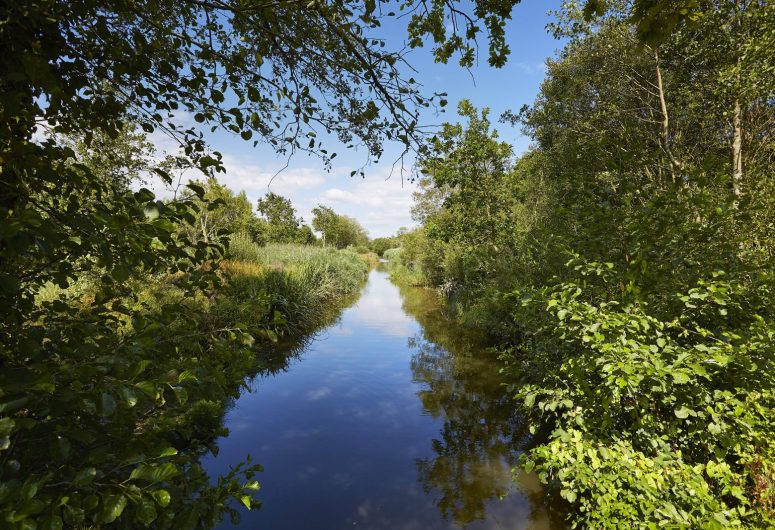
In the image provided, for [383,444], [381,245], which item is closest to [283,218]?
[383,444]

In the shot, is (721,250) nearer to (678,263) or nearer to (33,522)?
(678,263)

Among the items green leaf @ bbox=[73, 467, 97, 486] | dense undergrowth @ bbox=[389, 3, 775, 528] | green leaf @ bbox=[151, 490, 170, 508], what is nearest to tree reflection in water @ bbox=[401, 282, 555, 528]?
dense undergrowth @ bbox=[389, 3, 775, 528]

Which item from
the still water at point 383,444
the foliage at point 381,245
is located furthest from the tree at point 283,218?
the foliage at point 381,245

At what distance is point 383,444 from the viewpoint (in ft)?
18.3

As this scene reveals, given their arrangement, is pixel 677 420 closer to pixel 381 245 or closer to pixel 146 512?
pixel 146 512

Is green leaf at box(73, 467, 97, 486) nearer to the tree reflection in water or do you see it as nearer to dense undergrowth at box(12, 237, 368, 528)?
dense undergrowth at box(12, 237, 368, 528)

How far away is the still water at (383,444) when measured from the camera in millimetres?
4133

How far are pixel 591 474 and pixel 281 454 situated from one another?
4.10 metres

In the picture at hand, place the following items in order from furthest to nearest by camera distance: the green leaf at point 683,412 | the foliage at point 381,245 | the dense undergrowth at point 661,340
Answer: the foliage at point 381,245
the green leaf at point 683,412
the dense undergrowth at point 661,340

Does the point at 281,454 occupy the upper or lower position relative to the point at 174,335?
lower

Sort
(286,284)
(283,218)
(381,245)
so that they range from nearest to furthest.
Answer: (286,284), (283,218), (381,245)

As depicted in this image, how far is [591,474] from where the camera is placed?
284 centimetres

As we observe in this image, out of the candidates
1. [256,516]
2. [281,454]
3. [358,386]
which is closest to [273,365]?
[358,386]

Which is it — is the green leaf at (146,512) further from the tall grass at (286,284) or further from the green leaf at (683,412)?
the tall grass at (286,284)
